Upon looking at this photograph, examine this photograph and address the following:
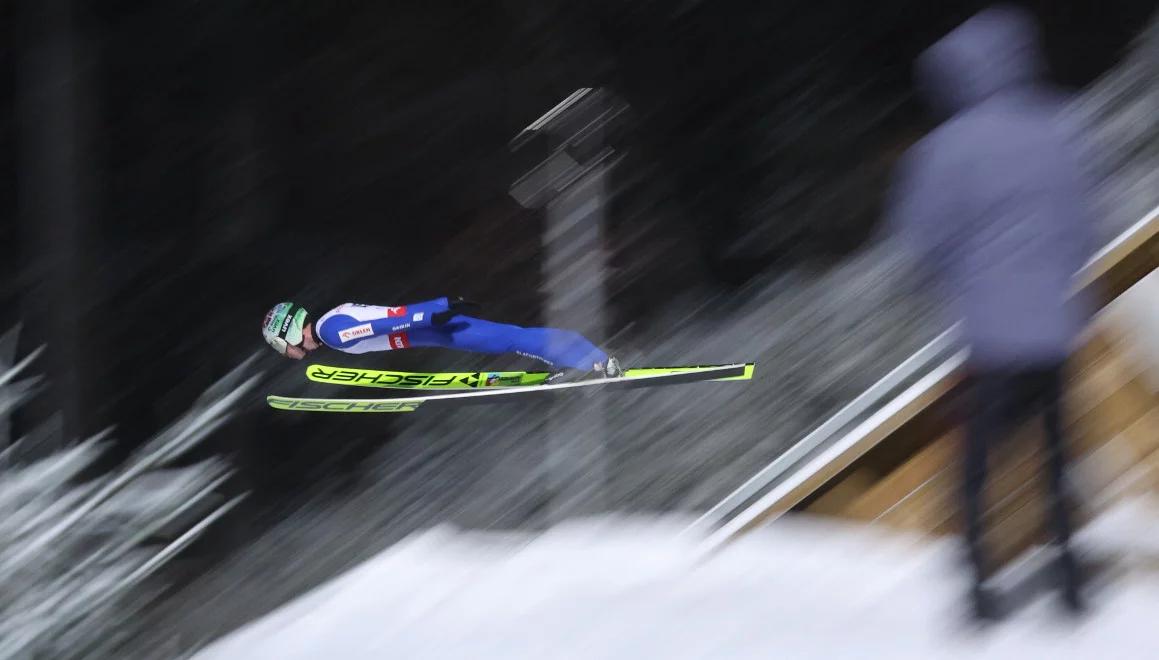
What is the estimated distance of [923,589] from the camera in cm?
289

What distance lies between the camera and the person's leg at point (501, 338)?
458 centimetres

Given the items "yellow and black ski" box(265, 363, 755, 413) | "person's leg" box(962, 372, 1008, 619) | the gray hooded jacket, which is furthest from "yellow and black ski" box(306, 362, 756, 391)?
the gray hooded jacket

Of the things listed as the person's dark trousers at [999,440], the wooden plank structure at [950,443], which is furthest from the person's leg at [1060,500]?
the wooden plank structure at [950,443]

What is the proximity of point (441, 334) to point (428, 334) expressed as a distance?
2.0 inches

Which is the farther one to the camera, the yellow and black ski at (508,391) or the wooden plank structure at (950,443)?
the yellow and black ski at (508,391)

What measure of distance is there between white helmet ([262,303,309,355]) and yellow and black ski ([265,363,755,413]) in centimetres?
30

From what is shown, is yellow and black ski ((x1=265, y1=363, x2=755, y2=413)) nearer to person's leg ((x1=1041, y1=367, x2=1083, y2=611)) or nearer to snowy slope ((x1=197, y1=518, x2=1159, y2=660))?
snowy slope ((x1=197, y1=518, x2=1159, y2=660))

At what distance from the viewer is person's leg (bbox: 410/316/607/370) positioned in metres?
4.58

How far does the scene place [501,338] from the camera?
15.1 feet

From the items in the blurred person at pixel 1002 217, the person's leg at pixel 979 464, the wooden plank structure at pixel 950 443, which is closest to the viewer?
the blurred person at pixel 1002 217

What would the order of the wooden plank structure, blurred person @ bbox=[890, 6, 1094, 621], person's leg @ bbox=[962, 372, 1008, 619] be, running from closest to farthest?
blurred person @ bbox=[890, 6, 1094, 621] < person's leg @ bbox=[962, 372, 1008, 619] < the wooden plank structure

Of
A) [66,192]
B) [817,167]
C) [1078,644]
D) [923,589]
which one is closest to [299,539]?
[66,192]

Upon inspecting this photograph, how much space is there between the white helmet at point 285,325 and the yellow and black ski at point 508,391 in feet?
0.97

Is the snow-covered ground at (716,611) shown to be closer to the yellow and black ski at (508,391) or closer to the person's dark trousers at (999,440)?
the person's dark trousers at (999,440)
